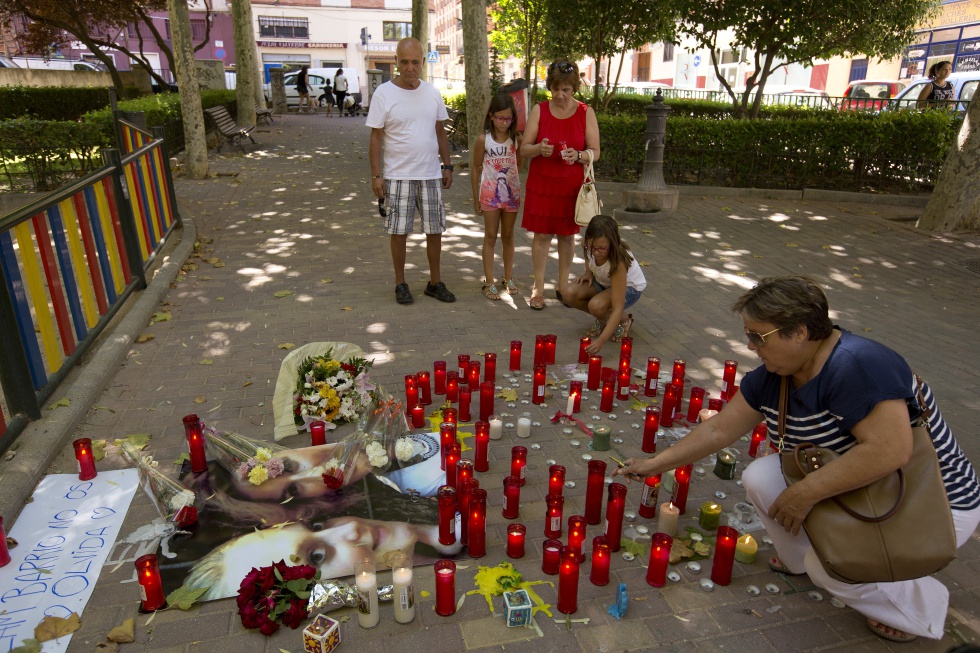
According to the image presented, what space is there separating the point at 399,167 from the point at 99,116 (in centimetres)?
841

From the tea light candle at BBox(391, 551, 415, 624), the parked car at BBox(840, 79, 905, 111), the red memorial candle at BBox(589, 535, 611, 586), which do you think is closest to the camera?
the tea light candle at BBox(391, 551, 415, 624)

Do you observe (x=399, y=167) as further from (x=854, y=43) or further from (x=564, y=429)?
(x=854, y=43)

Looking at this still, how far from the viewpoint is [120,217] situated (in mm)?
6145

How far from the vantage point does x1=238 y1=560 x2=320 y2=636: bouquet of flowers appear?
260cm

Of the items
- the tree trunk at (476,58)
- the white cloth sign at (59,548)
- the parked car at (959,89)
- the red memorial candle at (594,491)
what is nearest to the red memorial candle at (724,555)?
the red memorial candle at (594,491)

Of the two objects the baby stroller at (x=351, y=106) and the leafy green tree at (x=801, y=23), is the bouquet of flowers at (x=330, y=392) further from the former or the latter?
the baby stroller at (x=351, y=106)

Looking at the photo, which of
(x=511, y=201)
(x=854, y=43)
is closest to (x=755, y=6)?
(x=854, y=43)

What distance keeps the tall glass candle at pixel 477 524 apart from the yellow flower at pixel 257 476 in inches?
46.4

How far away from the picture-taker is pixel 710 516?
327 cm

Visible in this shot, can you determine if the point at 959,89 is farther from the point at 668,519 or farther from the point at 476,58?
the point at 668,519

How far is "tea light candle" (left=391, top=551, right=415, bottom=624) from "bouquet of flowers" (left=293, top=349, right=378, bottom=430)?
1.65 metres

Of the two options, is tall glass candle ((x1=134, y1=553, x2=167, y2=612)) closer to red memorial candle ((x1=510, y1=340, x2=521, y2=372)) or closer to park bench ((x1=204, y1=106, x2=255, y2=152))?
red memorial candle ((x1=510, y1=340, x2=521, y2=372))

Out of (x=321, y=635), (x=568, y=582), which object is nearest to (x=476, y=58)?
(x=568, y=582)

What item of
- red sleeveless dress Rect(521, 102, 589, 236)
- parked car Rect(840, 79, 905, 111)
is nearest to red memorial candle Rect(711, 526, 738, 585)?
red sleeveless dress Rect(521, 102, 589, 236)
